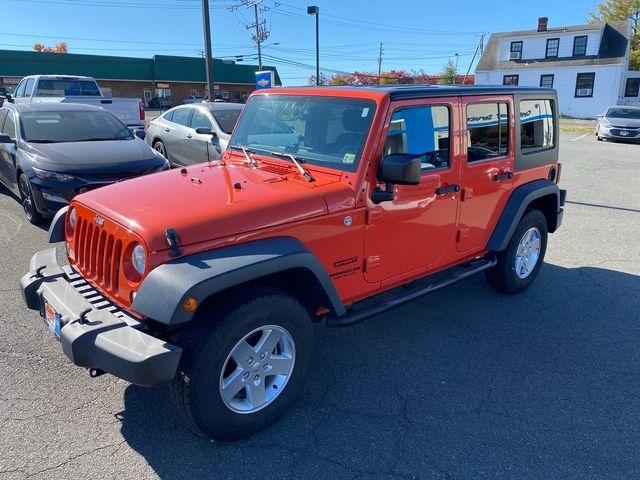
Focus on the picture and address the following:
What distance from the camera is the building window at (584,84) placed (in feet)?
126

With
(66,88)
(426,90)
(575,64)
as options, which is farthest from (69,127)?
(575,64)

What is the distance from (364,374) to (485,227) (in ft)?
5.67

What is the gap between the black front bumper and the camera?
2295 mm

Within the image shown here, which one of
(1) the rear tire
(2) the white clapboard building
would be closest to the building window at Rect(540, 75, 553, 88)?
(2) the white clapboard building

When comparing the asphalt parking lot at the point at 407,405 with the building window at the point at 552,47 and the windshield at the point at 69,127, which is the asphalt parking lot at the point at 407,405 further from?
the building window at the point at 552,47

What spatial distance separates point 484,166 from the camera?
402 cm

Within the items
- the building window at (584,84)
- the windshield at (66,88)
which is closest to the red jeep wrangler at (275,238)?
the windshield at (66,88)

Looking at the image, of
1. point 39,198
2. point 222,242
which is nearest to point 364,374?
point 222,242

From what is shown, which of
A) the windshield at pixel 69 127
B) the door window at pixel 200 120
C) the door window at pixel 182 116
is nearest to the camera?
the windshield at pixel 69 127

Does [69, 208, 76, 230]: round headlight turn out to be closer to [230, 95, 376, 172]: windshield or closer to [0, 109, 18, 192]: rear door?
[230, 95, 376, 172]: windshield

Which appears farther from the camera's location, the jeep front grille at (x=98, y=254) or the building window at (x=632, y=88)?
the building window at (x=632, y=88)

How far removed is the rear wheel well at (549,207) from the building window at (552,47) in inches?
1613

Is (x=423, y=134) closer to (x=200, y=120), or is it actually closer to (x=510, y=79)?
(x=200, y=120)

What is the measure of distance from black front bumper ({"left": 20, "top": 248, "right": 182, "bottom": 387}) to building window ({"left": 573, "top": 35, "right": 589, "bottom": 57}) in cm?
4457
